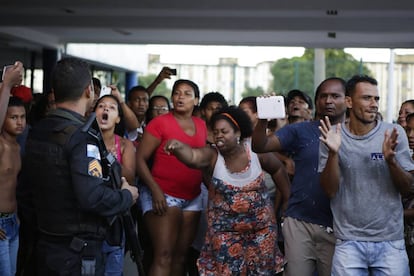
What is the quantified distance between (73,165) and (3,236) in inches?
64.0

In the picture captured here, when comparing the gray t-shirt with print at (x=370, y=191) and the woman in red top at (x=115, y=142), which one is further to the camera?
the woman in red top at (x=115, y=142)

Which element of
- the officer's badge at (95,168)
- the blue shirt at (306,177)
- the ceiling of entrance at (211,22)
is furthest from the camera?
the ceiling of entrance at (211,22)

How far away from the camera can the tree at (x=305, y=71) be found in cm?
2075

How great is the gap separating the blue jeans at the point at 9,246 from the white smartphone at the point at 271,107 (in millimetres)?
2040

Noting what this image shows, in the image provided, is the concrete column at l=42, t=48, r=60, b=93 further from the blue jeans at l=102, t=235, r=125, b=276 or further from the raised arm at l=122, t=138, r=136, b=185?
the blue jeans at l=102, t=235, r=125, b=276

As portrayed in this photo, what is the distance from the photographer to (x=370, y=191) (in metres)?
4.38

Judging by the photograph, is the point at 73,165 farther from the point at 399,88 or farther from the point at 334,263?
the point at 399,88

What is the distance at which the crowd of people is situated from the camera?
3795 millimetres

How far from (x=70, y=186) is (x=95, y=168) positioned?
0.58 ft

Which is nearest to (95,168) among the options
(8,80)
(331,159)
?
(8,80)

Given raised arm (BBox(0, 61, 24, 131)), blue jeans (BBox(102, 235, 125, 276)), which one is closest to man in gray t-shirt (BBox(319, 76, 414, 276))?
blue jeans (BBox(102, 235, 125, 276))

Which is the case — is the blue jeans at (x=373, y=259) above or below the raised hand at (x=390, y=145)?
below

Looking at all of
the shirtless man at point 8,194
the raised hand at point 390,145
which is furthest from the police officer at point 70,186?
the raised hand at point 390,145

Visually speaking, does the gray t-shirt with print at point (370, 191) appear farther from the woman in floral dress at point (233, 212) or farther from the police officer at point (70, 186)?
the police officer at point (70, 186)
